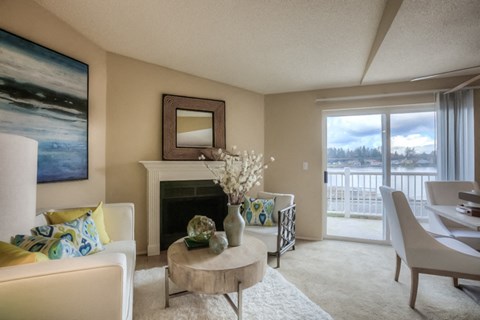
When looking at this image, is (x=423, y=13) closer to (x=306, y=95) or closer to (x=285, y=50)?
(x=285, y=50)

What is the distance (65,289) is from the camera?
91cm

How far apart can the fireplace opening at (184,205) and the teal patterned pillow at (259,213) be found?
55 cm

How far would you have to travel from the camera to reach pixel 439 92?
3.04 meters

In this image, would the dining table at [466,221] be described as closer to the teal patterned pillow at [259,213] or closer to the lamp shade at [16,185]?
the teal patterned pillow at [259,213]

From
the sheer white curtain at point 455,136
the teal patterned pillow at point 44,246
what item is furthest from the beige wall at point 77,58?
the sheer white curtain at point 455,136

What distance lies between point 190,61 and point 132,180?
1666mm

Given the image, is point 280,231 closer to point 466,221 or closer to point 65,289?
point 466,221

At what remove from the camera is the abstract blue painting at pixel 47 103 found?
187cm

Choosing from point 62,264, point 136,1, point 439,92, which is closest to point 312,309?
point 62,264

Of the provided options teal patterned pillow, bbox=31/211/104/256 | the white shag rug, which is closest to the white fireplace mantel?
the white shag rug

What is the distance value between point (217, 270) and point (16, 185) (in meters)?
1.31

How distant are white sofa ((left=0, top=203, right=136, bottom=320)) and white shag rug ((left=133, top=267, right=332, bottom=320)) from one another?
38.6 inches

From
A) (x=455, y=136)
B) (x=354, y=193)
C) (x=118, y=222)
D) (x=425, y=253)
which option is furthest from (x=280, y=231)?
(x=455, y=136)

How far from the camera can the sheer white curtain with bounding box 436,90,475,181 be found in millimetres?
2932
